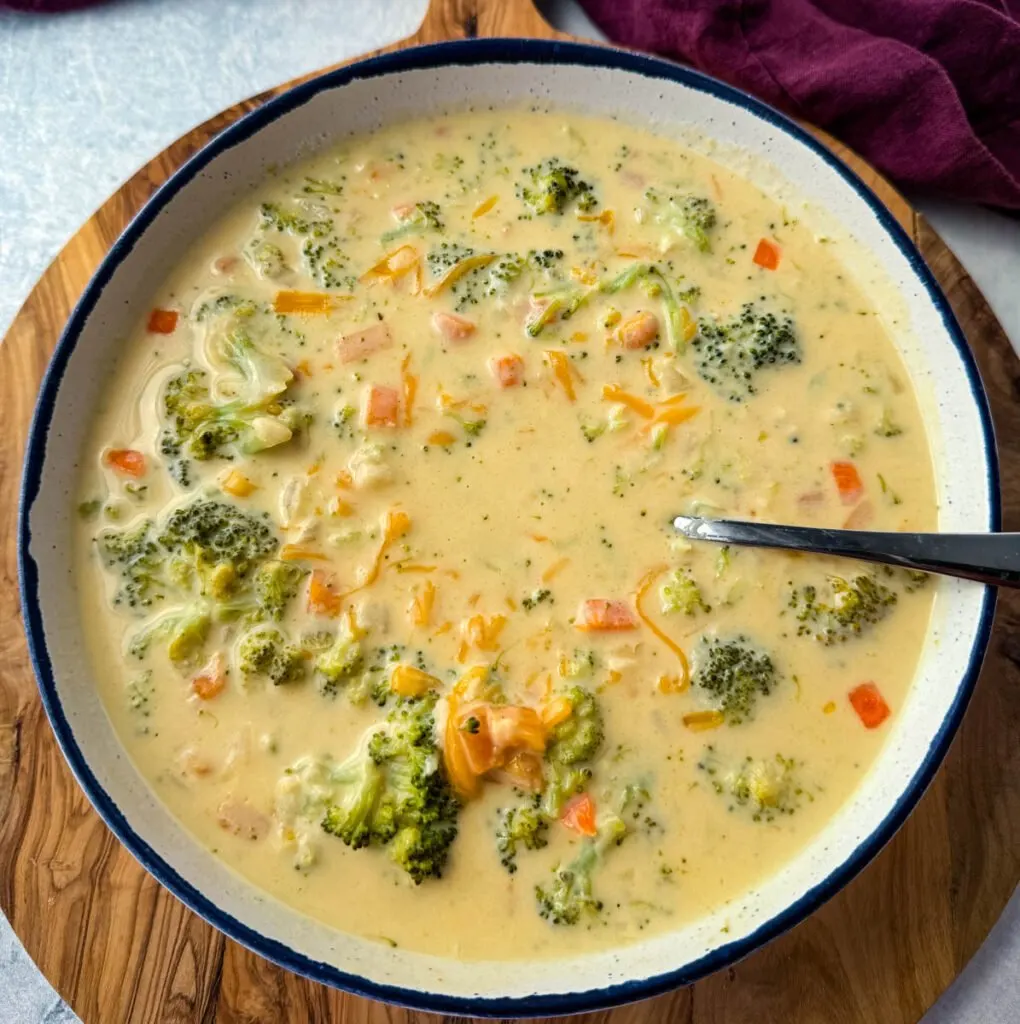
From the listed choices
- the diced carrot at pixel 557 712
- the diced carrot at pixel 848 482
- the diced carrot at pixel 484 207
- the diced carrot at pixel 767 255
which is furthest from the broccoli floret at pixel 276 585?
the diced carrot at pixel 767 255

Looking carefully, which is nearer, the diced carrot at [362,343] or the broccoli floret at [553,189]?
the diced carrot at [362,343]

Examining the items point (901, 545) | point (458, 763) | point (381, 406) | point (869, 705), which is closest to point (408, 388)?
point (381, 406)

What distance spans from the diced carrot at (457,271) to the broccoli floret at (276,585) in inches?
37.2

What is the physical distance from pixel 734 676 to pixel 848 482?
689 millimetres

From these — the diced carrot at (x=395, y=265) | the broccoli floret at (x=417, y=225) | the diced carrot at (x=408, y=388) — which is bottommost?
the diced carrot at (x=408, y=388)

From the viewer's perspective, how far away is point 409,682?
9.46 ft

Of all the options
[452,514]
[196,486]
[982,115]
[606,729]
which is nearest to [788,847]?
[606,729]

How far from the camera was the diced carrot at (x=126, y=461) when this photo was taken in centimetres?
313

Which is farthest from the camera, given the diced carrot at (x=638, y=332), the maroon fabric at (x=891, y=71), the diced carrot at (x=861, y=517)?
the maroon fabric at (x=891, y=71)

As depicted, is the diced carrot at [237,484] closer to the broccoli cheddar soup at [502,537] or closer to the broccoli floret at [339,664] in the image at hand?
the broccoli cheddar soup at [502,537]

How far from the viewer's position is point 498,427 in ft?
10.3

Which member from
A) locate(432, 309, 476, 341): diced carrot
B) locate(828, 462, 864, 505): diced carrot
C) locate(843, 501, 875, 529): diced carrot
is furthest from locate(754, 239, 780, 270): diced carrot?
locate(432, 309, 476, 341): diced carrot

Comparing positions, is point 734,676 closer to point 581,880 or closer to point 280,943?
point 581,880

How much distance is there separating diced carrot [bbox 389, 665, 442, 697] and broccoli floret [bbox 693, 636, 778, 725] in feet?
2.40
